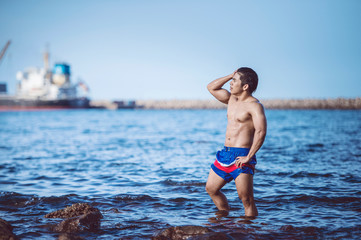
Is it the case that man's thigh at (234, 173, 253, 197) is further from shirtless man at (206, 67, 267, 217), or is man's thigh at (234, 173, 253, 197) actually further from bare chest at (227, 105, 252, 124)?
bare chest at (227, 105, 252, 124)

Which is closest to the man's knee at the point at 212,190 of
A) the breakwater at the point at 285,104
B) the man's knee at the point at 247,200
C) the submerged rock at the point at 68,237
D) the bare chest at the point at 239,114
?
the man's knee at the point at 247,200

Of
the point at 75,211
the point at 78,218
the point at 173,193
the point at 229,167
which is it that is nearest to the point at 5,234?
the point at 78,218

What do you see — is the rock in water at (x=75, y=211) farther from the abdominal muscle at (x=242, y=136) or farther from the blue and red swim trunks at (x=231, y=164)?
the abdominal muscle at (x=242, y=136)

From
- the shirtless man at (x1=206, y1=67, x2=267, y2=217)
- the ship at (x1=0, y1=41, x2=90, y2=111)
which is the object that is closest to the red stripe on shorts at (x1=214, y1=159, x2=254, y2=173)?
the shirtless man at (x1=206, y1=67, x2=267, y2=217)

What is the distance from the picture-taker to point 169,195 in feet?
22.0

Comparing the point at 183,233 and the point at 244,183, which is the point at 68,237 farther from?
the point at 244,183

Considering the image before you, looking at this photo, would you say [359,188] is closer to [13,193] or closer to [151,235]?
[151,235]

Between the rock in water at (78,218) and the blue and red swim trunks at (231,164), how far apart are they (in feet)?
5.82

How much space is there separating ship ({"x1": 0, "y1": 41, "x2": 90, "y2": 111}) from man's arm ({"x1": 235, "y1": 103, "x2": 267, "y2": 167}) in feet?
250

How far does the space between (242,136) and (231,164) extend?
14.8 inches

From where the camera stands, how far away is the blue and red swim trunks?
169 inches

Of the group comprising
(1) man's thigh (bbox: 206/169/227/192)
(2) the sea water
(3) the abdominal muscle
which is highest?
(3) the abdominal muscle

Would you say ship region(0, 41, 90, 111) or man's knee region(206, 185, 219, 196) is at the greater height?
ship region(0, 41, 90, 111)

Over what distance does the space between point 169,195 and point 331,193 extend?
3079mm
